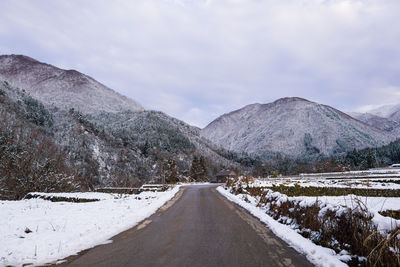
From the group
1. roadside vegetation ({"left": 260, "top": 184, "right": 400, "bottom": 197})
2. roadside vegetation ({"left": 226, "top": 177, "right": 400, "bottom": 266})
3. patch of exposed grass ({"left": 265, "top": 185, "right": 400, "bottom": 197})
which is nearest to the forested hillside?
roadside vegetation ({"left": 260, "top": 184, "right": 400, "bottom": 197})

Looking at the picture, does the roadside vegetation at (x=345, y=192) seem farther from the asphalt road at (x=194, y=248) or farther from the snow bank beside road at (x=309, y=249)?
the asphalt road at (x=194, y=248)

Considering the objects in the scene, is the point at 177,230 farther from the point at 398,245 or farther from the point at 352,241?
the point at 398,245

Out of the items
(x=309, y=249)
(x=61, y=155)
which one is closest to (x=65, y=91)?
(x=61, y=155)

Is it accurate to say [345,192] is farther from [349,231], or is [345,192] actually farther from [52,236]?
[52,236]

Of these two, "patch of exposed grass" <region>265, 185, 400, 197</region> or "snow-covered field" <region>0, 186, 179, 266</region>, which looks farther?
"patch of exposed grass" <region>265, 185, 400, 197</region>

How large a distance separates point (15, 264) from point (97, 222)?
3.73 metres

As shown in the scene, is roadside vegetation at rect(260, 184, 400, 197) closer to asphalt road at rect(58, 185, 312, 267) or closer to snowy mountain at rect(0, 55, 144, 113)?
asphalt road at rect(58, 185, 312, 267)

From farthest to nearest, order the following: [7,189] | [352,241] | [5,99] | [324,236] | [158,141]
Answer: [158,141], [5,99], [7,189], [324,236], [352,241]

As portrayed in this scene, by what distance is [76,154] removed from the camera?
199 feet

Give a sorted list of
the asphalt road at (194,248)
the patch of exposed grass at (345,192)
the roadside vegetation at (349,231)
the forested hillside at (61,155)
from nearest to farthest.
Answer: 1. the roadside vegetation at (349,231)
2. the asphalt road at (194,248)
3. the patch of exposed grass at (345,192)
4. the forested hillside at (61,155)

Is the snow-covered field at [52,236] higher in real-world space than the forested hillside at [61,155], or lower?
lower

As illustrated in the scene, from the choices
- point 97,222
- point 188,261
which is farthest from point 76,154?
point 188,261

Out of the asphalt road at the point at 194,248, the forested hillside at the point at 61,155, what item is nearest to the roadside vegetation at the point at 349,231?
the asphalt road at the point at 194,248

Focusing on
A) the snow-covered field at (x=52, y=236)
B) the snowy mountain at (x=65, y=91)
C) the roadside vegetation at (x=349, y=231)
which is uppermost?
the snowy mountain at (x=65, y=91)
